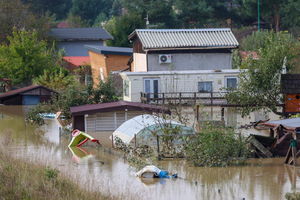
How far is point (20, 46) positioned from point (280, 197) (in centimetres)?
3396

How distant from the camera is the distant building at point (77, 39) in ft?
242

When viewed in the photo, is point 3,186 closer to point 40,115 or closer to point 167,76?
point 40,115

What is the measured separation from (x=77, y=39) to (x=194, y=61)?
30986 millimetres

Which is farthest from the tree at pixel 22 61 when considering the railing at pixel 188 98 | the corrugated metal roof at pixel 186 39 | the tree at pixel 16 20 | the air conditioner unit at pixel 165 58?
the tree at pixel 16 20

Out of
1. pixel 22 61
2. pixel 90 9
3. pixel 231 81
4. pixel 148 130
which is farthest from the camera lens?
pixel 90 9

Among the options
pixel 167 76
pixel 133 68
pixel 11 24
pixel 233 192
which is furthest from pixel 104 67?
pixel 233 192

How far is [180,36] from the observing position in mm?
45594

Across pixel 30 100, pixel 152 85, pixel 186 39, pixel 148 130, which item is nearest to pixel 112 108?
pixel 148 130

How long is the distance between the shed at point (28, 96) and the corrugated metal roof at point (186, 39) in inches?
263

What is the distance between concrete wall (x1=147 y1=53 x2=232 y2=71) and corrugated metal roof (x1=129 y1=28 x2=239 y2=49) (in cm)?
63

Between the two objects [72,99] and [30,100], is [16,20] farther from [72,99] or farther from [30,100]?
[72,99]

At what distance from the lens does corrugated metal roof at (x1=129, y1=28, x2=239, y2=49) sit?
44.8 metres

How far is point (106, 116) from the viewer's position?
34.6 meters

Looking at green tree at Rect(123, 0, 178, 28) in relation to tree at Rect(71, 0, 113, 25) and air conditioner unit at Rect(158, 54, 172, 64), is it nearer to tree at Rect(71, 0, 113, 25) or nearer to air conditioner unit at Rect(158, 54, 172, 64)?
tree at Rect(71, 0, 113, 25)
